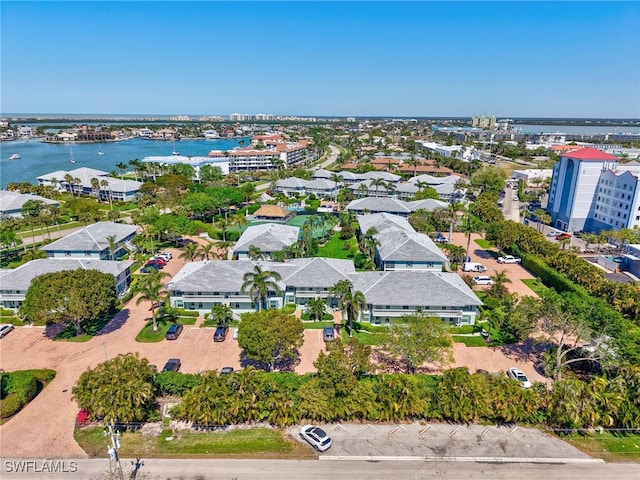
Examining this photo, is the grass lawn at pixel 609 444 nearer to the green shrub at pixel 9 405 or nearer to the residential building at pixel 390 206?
the green shrub at pixel 9 405

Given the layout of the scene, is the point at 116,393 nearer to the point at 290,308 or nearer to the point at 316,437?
the point at 316,437

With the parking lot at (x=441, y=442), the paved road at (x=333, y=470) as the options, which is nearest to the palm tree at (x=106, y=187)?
the paved road at (x=333, y=470)

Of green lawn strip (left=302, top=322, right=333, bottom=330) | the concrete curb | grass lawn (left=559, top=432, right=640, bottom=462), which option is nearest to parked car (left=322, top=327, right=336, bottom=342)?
green lawn strip (left=302, top=322, right=333, bottom=330)

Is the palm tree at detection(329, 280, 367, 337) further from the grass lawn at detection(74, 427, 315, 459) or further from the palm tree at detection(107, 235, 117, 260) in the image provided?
the palm tree at detection(107, 235, 117, 260)

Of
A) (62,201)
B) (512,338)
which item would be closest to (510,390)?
(512,338)


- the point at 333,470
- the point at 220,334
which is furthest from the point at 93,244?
the point at 333,470

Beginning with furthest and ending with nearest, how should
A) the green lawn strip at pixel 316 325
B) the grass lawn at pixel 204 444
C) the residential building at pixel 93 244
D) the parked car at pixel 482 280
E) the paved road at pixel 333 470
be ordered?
the residential building at pixel 93 244
the parked car at pixel 482 280
the green lawn strip at pixel 316 325
the grass lawn at pixel 204 444
the paved road at pixel 333 470

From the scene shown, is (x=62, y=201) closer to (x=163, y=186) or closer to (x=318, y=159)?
(x=163, y=186)
